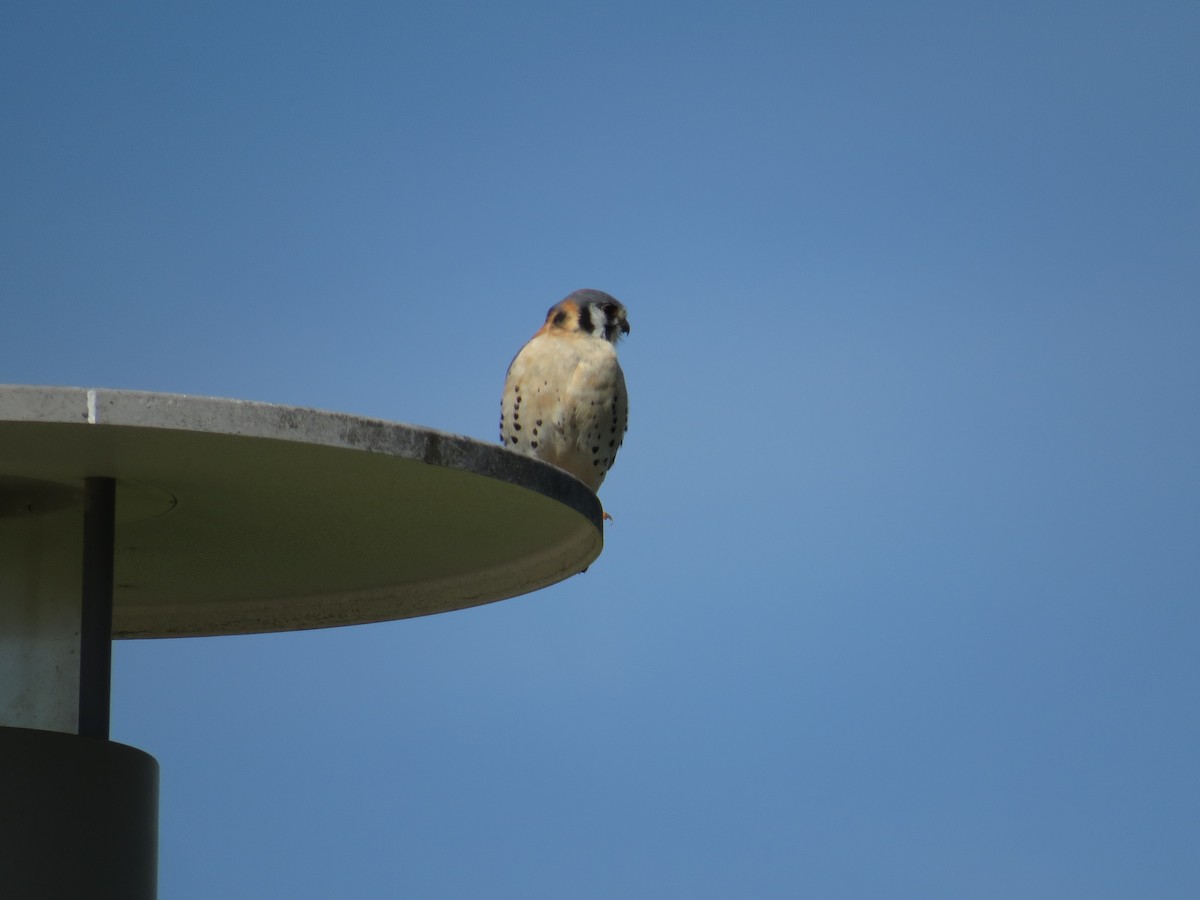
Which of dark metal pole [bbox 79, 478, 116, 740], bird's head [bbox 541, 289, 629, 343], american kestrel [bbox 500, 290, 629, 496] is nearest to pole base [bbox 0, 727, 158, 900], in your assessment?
dark metal pole [bbox 79, 478, 116, 740]

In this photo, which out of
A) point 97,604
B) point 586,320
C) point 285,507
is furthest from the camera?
point 586,320

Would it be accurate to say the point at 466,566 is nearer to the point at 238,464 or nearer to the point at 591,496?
the point at 591,496

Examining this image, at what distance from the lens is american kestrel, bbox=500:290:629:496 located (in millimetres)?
9602

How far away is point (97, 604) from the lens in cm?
580

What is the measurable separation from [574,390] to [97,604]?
415 centimetres

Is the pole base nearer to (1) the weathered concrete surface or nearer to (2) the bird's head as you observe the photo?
(1) the weathered concrete surface

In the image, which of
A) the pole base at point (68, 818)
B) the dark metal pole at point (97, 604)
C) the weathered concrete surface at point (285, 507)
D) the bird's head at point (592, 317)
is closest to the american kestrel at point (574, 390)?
the bird's head at point (592, 317)

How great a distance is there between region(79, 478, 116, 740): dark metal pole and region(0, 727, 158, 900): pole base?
29 cm

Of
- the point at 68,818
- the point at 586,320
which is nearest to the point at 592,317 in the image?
the point at 586,320

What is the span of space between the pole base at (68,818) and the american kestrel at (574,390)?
444 centimetres

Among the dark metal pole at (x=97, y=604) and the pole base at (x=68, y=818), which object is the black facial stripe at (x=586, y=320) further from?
the pole base at (x=68, y=818)

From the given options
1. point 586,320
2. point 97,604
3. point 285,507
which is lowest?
point 97,604

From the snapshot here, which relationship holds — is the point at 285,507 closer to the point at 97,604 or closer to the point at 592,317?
the point at 97,604

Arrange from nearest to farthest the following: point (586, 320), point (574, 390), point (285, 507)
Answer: point (285, 507) < point (574, 390) < point (586, 320)
